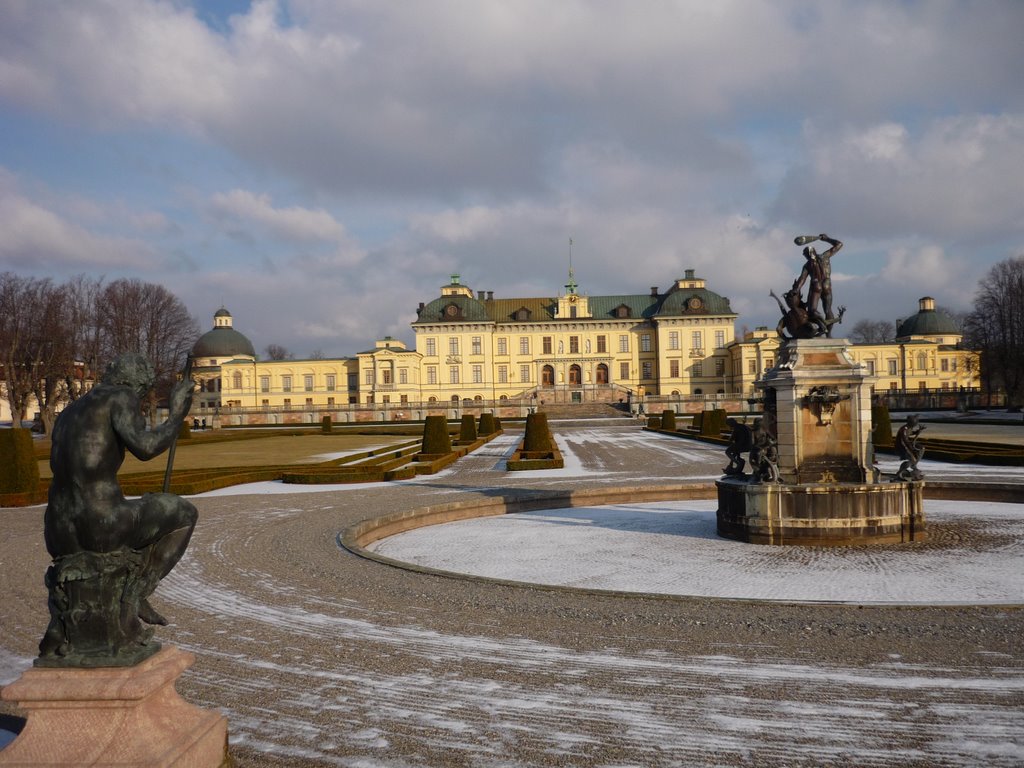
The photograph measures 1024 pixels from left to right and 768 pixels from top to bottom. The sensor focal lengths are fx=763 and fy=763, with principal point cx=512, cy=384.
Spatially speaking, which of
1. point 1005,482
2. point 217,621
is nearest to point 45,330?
point 217,621

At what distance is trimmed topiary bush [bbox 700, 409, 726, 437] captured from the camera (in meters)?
35.9

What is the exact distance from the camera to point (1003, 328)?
50375 millimetres

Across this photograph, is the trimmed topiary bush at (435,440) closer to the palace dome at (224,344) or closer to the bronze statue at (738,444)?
the bronze statue at (738,444)

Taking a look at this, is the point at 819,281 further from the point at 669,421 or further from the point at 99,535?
the point at 669,421

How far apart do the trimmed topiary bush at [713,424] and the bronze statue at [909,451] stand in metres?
23.8

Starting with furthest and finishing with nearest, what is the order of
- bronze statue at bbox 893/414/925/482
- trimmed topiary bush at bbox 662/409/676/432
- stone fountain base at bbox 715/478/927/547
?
trimmed topiary bush at bbox 662/409/676/432 → bronze statue at bbox 893/414/925/482 → stone fountain base at bbox 715/478/927/547

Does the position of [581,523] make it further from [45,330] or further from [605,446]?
[45,330]

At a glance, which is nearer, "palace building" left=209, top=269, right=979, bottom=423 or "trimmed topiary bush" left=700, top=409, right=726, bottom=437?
"trimmed topiary bush" left=700, top=409, right=726, bottom=437

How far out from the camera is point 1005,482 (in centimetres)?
1580

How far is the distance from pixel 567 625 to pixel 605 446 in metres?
25.4

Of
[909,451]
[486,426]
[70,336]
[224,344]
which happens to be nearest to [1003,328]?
[486,426]

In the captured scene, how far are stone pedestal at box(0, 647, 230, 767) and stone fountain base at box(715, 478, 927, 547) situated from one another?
908 centimetres

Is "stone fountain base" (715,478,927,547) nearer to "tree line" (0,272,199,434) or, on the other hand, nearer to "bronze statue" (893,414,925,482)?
"bronze statue" (893,414,925,482)

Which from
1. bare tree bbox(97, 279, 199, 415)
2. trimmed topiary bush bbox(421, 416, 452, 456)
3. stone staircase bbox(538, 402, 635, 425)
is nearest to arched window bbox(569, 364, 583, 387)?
stone staircase bbox(538, 402, 635, 425)
